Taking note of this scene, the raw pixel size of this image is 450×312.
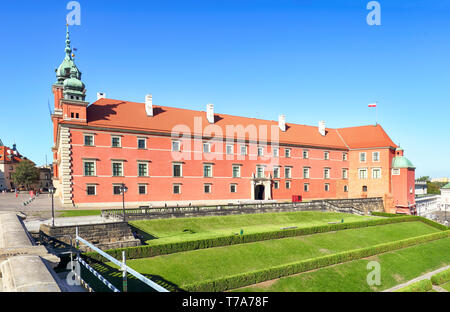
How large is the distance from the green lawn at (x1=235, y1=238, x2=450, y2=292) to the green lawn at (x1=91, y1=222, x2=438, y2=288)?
284 cm

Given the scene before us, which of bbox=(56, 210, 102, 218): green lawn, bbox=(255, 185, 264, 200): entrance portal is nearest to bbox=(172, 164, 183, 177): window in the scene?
bbox=(56, 210, 102, 218): green lawn

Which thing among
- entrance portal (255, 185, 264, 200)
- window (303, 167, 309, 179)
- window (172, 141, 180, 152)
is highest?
window (172, 141, 180, 152)

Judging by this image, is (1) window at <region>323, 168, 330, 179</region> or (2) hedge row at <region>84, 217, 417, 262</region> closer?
(2) hedge row at <region>84, 217, 417, 262</region>

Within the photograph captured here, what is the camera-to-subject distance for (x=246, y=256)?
23.5 m

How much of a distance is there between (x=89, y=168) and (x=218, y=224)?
744 inches

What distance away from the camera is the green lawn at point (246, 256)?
19.5m

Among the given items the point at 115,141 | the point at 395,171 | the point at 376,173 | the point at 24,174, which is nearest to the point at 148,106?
the point at 115,141

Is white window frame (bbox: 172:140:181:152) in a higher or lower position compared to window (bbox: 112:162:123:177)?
higher

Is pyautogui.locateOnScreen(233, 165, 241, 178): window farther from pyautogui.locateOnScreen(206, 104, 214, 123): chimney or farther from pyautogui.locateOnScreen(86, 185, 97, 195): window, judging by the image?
pyautogui.locateOnScreen(86, 185, 97, 195): window

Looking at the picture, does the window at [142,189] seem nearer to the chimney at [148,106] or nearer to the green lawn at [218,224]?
the chimney at [148,106]

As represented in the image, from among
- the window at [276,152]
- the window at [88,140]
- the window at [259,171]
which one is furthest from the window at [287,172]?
the window at [88,140]

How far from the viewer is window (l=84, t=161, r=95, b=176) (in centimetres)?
3722

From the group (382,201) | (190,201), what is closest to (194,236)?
(190,201)
